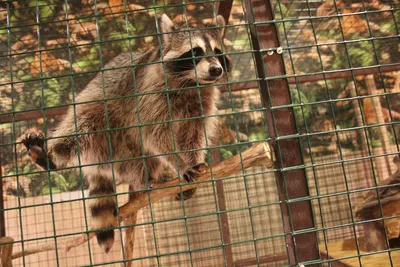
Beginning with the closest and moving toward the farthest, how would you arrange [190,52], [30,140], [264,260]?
1. [30,140]
2. [190,52]
3. [264,260]

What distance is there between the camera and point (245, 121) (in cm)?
499

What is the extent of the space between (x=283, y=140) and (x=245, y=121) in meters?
3.09

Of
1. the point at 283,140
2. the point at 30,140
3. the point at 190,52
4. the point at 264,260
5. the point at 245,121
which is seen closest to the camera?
the point at 283,140

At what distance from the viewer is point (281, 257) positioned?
430 cm

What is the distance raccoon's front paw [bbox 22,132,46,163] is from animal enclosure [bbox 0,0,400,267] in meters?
0.12

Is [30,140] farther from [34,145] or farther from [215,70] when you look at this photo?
[215,70]

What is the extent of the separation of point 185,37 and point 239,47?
1.50 m

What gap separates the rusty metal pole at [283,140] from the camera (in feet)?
5.99

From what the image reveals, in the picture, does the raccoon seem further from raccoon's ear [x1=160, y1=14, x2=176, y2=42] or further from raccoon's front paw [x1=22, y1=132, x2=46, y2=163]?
raccoon's front paw [x1=22, y1=132, x2=46, y2=163]

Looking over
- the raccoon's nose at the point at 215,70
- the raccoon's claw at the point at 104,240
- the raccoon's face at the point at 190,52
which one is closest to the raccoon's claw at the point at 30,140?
the raccoon's claw at the point at 104,240

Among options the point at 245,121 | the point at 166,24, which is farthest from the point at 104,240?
the point at 245,121

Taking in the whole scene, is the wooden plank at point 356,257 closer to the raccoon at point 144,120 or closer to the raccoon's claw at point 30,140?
the raccoon at point 144,120

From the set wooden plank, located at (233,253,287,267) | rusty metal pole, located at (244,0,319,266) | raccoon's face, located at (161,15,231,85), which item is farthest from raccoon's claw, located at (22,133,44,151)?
wooden plank, located at (233,253,287,267)

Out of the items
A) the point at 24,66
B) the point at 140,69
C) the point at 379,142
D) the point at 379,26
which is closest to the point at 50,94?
the point at 24,66
